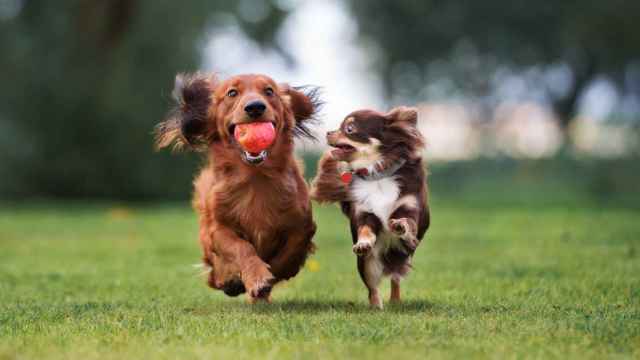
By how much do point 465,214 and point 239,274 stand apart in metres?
13.2

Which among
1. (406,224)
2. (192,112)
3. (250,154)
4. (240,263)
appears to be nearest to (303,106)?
(192,112)

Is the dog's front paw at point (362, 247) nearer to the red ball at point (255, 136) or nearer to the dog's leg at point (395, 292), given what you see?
the dog's leg at point (395, 292)

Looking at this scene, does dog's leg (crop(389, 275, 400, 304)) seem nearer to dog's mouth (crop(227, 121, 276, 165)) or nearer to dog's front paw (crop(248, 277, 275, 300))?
dog's front paw (crop(248, 277, 275, 300))

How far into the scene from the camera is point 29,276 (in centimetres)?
943

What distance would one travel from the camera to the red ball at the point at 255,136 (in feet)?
21.0

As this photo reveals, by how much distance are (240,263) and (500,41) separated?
29.2m

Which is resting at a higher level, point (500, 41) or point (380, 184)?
point (500, 41)

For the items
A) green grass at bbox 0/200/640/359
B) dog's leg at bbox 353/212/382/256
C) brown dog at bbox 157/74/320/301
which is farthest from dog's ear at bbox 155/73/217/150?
dog's leg at bbox 353/212/382/256

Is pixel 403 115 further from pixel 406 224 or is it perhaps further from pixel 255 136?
pixel 255 136

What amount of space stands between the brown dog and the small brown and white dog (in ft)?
1.03

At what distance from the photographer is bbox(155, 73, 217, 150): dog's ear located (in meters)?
7.02

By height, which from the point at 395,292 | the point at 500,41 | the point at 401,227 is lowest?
the point at 395,292

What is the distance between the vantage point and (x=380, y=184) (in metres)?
6.38

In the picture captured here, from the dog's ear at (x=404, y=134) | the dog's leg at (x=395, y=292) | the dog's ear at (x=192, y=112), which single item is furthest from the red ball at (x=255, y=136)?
the dog's leg at (x=395, y=292)
